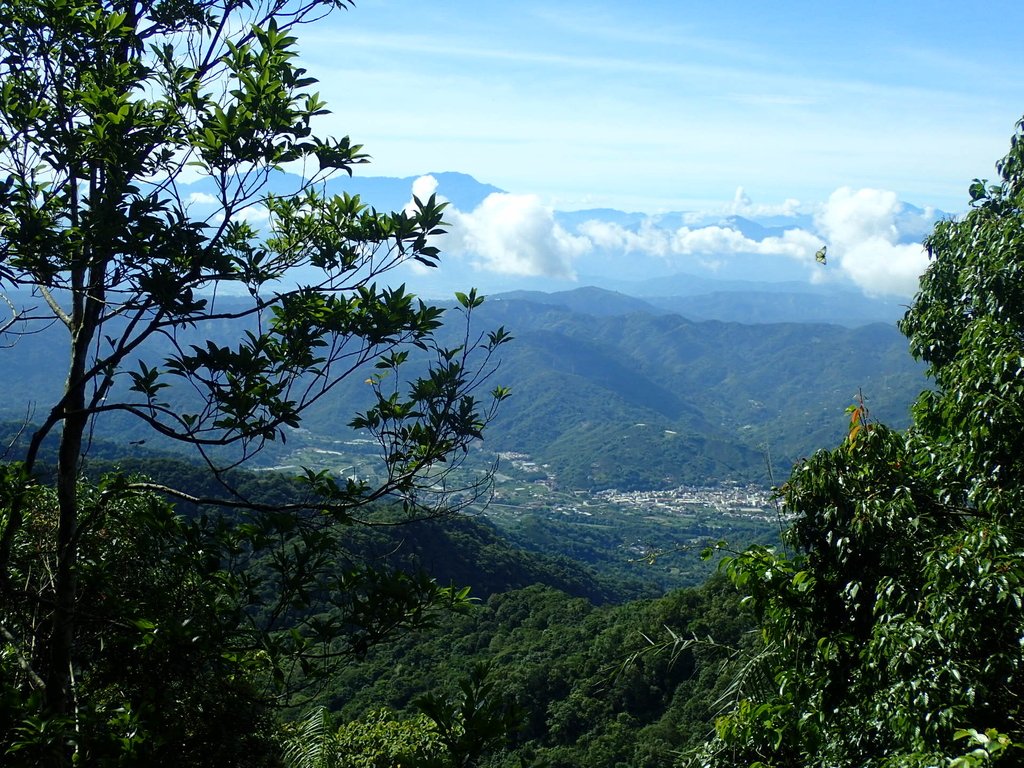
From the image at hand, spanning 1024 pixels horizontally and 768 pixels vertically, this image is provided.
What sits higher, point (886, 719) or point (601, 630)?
point (886, 719)

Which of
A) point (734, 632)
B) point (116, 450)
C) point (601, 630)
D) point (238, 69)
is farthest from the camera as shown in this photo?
point (116, 450)

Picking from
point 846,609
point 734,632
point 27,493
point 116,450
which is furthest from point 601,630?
point 116,450

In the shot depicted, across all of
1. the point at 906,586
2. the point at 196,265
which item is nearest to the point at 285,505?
the point at 196,265

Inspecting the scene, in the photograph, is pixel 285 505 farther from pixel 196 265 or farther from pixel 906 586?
pixel 906 586

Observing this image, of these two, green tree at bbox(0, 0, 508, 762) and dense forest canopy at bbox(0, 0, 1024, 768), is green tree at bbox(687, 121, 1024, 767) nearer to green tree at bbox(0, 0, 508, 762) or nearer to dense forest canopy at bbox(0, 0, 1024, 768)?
Answer: dense forest canopy at bbox(0, 0, 1024, 768)

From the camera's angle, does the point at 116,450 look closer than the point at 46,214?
No

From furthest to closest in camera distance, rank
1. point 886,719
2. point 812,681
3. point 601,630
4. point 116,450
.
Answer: point 116,450 < point 601,630 < point 812,681 < point 886,719

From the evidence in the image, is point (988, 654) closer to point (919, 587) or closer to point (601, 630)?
point (919, 587)
